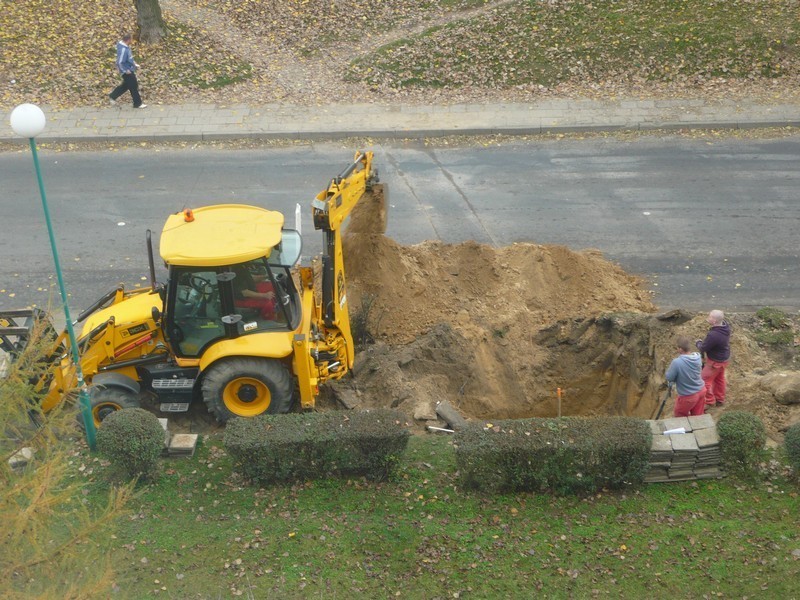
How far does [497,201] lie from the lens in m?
15.9

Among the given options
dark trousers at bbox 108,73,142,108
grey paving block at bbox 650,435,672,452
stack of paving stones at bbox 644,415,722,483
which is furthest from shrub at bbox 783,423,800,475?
dark trousers at bbox 108,73,142,108

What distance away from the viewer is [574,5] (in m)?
21.8

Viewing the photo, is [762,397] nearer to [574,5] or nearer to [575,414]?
[575,414]

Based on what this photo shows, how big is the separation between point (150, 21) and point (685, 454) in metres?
17.2

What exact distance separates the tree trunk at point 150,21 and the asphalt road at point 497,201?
4570 mm

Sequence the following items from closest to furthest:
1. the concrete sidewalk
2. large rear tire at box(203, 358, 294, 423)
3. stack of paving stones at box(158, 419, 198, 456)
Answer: stack of paving stones at box(158, 419, 198, 456), large rear tire at box(203, 358, 294, 423), the concrete sidewalk

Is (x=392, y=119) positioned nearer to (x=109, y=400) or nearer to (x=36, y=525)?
(x=109, y=400)

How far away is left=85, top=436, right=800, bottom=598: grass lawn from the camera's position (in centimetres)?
791

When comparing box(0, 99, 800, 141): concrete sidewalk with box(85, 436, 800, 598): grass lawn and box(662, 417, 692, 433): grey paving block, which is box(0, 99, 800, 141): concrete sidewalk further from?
box(85, 436, 800, 598): grass lawn

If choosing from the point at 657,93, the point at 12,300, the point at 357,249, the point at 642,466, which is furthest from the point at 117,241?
the point at 657,93

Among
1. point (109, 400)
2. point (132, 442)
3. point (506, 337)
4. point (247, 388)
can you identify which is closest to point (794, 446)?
point (506, 337)

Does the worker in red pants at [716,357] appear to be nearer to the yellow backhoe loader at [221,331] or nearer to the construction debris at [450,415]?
the construction debris at [450,415]

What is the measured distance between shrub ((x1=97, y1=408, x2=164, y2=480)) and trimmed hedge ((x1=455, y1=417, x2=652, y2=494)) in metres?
3.10

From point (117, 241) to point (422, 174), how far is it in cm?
584
